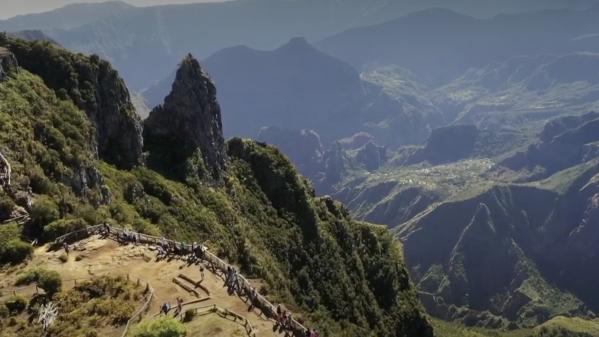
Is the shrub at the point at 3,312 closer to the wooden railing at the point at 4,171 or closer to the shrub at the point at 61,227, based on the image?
the shrub at the point at 61,227

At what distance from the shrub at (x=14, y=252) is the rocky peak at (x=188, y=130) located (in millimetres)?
79167

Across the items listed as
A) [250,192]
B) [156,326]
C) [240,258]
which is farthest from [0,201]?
[250,192]

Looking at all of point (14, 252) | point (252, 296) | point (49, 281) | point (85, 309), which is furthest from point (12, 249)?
point (252, 296)

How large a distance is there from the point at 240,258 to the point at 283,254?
30.6 m

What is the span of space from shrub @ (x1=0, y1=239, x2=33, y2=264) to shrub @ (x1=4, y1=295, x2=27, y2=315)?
420 inches

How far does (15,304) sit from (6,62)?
76834mm

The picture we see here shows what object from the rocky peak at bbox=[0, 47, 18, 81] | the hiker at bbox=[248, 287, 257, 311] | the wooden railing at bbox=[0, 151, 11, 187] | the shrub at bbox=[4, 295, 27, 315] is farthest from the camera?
the rocky peak at bbox=[0, 47, 18, 81]

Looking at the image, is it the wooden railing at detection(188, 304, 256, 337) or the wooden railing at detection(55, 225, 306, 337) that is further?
the wooden railing at detection(55, 225, 306, 337)

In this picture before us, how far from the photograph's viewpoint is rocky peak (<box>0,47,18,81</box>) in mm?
114312

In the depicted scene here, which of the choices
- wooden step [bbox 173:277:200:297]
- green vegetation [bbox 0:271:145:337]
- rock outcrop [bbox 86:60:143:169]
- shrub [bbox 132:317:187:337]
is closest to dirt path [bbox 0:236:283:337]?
wooden step [bbox 173:277:200:297]

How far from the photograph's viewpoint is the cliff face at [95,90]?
12912 centimetres

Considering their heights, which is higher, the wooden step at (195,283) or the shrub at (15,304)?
the shrub at (15,304)

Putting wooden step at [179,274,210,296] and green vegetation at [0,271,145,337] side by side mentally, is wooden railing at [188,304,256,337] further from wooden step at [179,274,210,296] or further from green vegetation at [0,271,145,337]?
green vegetation at [0,271,145,337]

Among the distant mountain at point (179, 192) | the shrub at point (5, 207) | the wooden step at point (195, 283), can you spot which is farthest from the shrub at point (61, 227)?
the wooden step at point (195, 283)
